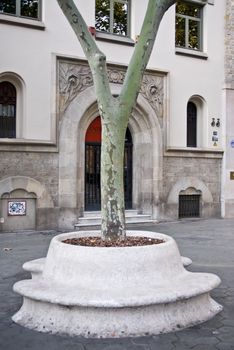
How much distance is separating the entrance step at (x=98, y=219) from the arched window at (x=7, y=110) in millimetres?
3095

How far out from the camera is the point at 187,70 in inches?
621

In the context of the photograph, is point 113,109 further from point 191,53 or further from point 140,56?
point 191,53

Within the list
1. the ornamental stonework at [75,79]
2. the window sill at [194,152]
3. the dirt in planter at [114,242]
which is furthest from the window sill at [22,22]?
the dirt in planter at [114,242]

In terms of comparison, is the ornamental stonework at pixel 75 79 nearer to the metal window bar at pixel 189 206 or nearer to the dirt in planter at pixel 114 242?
the metal window bar at pixel 189 206

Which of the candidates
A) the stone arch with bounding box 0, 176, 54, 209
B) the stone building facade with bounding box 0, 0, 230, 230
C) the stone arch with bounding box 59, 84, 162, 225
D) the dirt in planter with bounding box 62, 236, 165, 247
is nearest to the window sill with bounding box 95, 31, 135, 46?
the stone building facade with bounding box 0, 0, 230, 230

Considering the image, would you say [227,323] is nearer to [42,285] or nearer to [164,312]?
[164,312]

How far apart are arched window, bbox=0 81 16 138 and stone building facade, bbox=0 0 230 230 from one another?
0.18 meters

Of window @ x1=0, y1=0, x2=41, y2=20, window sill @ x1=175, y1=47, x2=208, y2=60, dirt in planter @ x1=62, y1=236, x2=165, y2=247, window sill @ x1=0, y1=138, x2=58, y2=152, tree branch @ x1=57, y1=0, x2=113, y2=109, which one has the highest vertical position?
window @ x1=0, y1=0, x2=41, y2=20

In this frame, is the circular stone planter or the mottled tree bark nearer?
the circular stone planter

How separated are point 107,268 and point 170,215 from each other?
10584 millimetres

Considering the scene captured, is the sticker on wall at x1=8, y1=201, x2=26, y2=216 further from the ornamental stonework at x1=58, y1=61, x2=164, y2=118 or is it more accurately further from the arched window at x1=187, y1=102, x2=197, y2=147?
the arched window at x1=187, y1=102, x2=197, y2=147

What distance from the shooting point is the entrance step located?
1350 centimetres

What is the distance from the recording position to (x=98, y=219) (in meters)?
A: 13.8

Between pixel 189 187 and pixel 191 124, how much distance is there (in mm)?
2273
